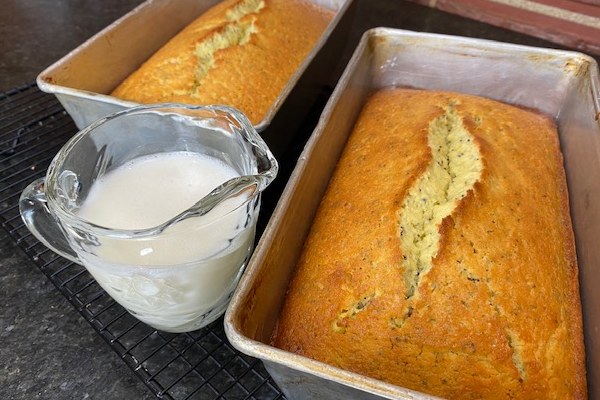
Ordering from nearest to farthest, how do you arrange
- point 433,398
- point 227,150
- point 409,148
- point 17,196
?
point 433,398
point 227,150
point 409,148
point 17,196

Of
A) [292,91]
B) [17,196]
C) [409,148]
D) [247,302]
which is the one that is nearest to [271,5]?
[292,91]

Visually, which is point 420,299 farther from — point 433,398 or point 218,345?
point 218,345

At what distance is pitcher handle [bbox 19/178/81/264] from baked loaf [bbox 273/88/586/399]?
40 centimetres

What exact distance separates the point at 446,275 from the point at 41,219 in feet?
2.24

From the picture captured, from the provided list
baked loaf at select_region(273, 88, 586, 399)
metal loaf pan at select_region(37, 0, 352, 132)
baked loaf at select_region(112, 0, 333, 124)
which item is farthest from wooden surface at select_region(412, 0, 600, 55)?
baked loaf at select_region(273, 88, 586, 399)

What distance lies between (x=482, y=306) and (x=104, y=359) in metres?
0.68

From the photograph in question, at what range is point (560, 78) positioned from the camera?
1.25 m

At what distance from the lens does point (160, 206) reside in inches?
33.1

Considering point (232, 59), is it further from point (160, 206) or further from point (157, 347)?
point (157, 347)

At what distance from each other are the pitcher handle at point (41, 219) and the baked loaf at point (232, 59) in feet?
1.64

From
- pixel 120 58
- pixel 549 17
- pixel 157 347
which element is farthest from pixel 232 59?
pixel 549 17

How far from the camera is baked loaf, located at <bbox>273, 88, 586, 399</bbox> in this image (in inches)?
31.4

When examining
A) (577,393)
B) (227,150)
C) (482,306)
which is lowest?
(577,393)

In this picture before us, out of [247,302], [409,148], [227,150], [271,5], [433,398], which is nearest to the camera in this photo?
[433,398]
